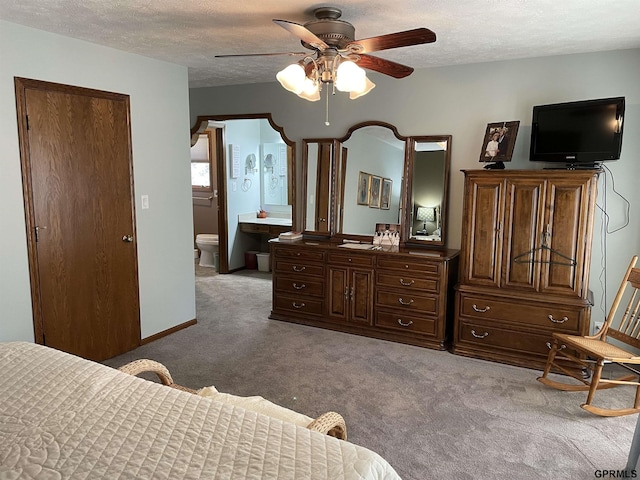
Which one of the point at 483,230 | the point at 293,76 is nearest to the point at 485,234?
the point at 483,230

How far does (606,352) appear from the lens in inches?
114

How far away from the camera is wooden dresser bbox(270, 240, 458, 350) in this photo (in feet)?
13.1

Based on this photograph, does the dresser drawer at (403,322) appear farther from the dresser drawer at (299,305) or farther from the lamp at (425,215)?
the lamp at (425,215)

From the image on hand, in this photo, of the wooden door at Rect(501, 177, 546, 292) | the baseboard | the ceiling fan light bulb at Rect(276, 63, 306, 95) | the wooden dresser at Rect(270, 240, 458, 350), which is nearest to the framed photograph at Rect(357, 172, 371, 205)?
the wooden dresser at Rect(270, 240, 458, 350)

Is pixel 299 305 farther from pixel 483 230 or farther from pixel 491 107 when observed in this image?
pixel 491 107

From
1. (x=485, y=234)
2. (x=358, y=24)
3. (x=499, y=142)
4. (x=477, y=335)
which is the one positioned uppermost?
(x=358, y=24)

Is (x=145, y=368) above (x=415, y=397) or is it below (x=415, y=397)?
above

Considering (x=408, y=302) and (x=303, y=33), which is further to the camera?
(x=408, y=302)

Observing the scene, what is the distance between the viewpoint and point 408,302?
4078 millimetres

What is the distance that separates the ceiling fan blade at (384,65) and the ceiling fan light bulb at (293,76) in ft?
1.19

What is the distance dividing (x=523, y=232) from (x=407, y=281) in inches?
39.4

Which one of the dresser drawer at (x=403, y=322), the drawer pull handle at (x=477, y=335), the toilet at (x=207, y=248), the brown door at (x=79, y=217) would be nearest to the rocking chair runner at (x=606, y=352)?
the drawer pull handle at (x=477, y=335)

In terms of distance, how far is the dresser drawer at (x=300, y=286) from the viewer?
4484 mm

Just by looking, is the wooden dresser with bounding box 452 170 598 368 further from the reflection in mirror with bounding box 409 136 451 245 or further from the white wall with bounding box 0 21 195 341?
the white wall with bounding box 0 21 195 341
